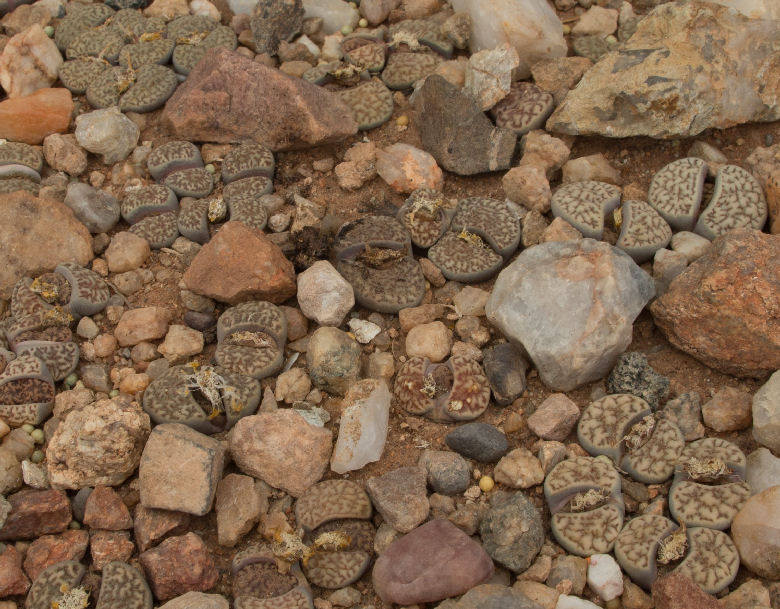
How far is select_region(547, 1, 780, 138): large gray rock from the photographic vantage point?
5730mm

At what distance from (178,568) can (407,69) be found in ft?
14.5

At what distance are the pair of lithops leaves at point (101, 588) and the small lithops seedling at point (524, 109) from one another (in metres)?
4.18

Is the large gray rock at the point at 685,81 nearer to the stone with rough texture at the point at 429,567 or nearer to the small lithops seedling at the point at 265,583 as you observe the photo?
the stone with rough texture at the point at 429,567

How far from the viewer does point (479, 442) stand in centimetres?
463

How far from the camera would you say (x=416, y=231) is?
5652mm

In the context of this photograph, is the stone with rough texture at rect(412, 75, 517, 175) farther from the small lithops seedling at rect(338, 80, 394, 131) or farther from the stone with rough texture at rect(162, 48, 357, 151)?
the stone with rough texture at rect(162, 48, 357, 151)

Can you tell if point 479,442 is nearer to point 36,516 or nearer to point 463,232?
point 463,232

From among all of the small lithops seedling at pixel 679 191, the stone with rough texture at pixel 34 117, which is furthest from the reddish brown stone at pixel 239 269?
the small lithops seedling at pixel 679 191

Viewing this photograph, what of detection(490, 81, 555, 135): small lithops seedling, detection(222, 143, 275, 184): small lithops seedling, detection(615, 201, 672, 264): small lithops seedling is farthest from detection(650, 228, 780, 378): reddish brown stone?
detection(222, 143, 275, 184): small lithops seedling

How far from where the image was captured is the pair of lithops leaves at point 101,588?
13.8 feet

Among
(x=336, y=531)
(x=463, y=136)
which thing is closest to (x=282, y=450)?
(x=336, y=531)

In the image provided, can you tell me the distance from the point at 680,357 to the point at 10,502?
13.8 ft

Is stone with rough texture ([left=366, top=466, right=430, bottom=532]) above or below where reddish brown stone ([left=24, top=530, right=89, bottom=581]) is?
above

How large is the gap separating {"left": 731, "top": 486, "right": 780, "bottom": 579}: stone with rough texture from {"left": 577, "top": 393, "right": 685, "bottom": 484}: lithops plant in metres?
0.47
